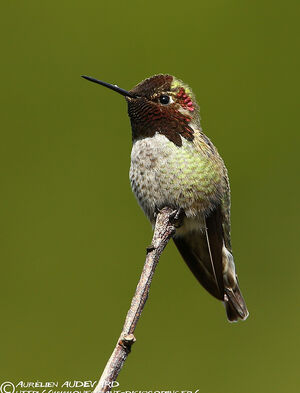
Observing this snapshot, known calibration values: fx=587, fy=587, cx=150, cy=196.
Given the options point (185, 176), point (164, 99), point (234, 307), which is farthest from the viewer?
point (234, 307)

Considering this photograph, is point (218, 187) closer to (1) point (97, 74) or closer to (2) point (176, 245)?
(2) point (176, 245)

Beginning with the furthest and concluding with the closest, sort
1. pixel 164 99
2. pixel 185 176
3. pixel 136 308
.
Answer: pixel 164 99, pixel 185 176, pixel 136 308

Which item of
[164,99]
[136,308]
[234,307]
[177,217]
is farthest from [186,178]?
[136,308]

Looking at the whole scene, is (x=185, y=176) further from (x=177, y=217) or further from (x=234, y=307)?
(x=234, y=307)

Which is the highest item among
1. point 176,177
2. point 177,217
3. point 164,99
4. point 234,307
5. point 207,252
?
point 164,99

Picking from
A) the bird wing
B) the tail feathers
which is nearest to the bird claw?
the bird wing

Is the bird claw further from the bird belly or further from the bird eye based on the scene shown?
the bird eye
